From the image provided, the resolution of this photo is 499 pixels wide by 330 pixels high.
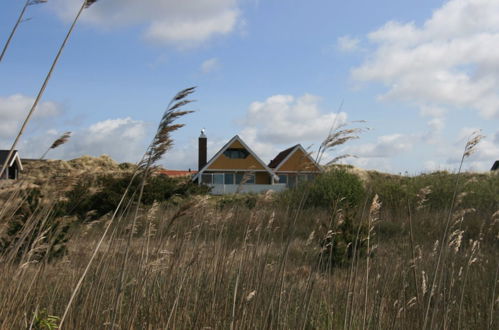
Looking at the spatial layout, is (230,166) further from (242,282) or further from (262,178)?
→ (242,282)

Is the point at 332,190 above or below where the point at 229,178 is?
below

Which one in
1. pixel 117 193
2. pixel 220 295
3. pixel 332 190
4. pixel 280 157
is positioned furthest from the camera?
pixel 280 157

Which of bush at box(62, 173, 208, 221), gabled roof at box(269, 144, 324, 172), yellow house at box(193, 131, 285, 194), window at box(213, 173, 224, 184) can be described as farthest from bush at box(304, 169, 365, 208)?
window at box(213, 173, 224, 184)

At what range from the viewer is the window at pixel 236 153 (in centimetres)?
3753

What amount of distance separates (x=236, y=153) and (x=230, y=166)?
153 cm

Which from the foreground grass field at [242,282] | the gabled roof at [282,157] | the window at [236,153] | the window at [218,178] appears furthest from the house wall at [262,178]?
the foreground grass field at [242,282]

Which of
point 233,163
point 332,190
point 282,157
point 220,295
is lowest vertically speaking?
point 220,295

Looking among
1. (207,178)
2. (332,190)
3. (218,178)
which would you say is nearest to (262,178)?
(218,178)

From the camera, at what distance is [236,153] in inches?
1497

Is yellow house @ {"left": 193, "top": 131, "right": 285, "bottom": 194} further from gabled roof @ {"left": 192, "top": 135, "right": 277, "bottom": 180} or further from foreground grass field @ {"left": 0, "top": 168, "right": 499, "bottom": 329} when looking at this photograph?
foreground grass field @ {"left": 0, "top": 168, "right": 499, "bottom": 329}

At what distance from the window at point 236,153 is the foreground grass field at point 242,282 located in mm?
28983

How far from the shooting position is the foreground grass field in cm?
299

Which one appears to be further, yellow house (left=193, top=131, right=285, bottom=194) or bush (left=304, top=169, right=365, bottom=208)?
yellow house (left=193, top=131, right=285, bottom=194)

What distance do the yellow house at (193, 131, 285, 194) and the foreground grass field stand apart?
90.9 ft
